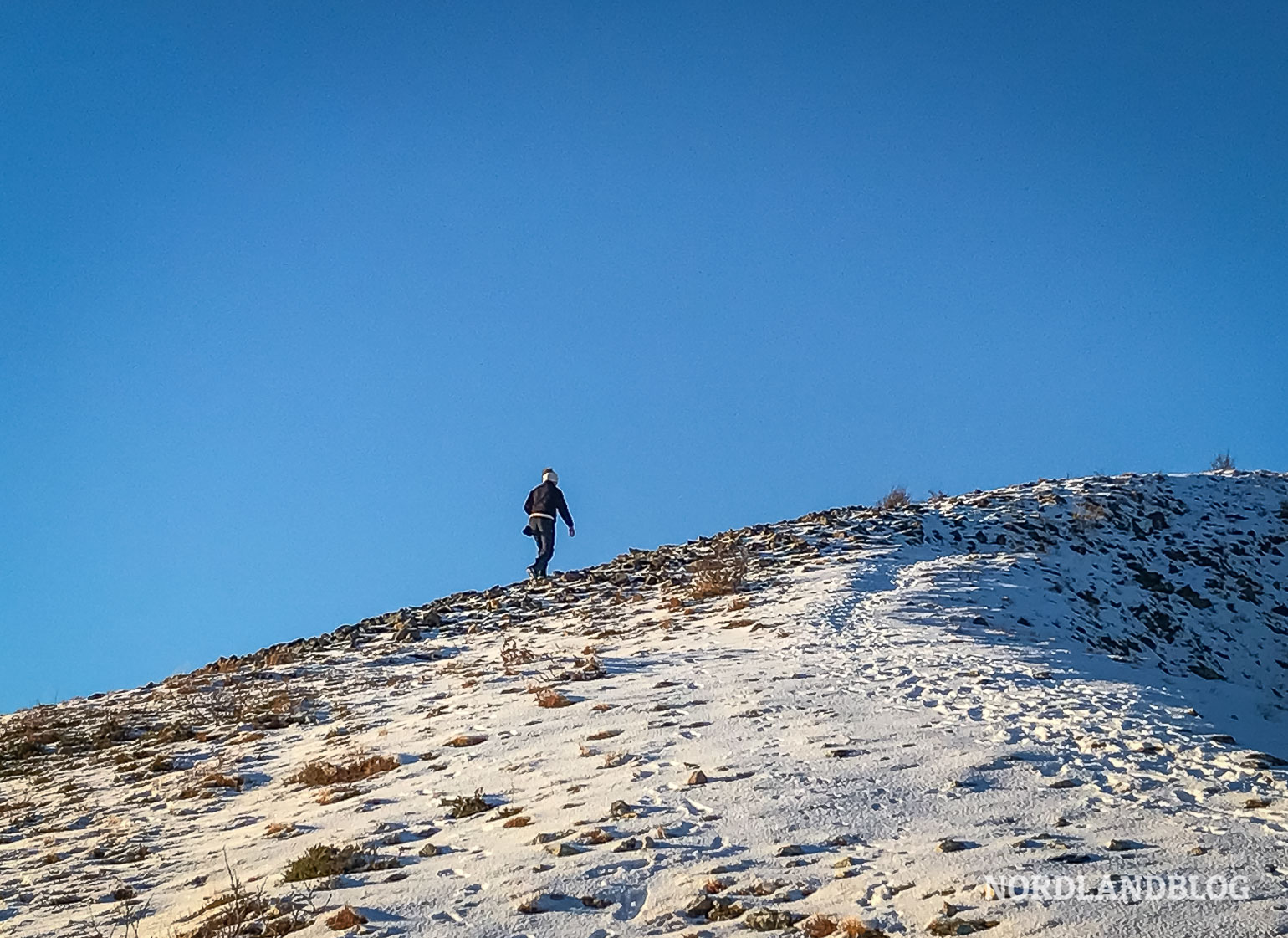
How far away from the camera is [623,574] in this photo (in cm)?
2064

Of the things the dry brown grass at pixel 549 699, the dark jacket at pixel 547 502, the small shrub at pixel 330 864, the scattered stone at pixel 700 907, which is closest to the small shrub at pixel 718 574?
the dark jacket at pixel 547 502

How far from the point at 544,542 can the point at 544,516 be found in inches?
27.6

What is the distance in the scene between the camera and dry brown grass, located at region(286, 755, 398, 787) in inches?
380

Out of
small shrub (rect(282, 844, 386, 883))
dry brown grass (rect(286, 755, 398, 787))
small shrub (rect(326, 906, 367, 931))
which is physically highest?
dry brown grass (rect(286, 755, 398, 787))

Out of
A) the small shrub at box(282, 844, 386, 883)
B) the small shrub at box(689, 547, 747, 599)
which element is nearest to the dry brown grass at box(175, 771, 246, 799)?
the small shrub at box(282, 844, 386, 883)

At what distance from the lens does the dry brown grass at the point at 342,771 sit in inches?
380

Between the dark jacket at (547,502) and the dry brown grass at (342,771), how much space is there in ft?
38.2

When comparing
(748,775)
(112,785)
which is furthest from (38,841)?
(748,775)

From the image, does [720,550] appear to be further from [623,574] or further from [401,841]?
[401,841]

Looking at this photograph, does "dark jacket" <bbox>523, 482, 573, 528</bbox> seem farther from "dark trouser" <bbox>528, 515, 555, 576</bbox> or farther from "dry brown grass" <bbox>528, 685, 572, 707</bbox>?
"dry brown grass" <bbox>528, 685, 572, 707</bbox>

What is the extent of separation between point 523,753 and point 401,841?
7.36ft

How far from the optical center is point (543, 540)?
71.8 feet

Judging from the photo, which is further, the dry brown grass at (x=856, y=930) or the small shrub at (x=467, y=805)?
the small shrub at (x=467, y=805)

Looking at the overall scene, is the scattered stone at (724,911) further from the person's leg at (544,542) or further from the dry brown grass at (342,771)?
the person's leg at (544,542)
